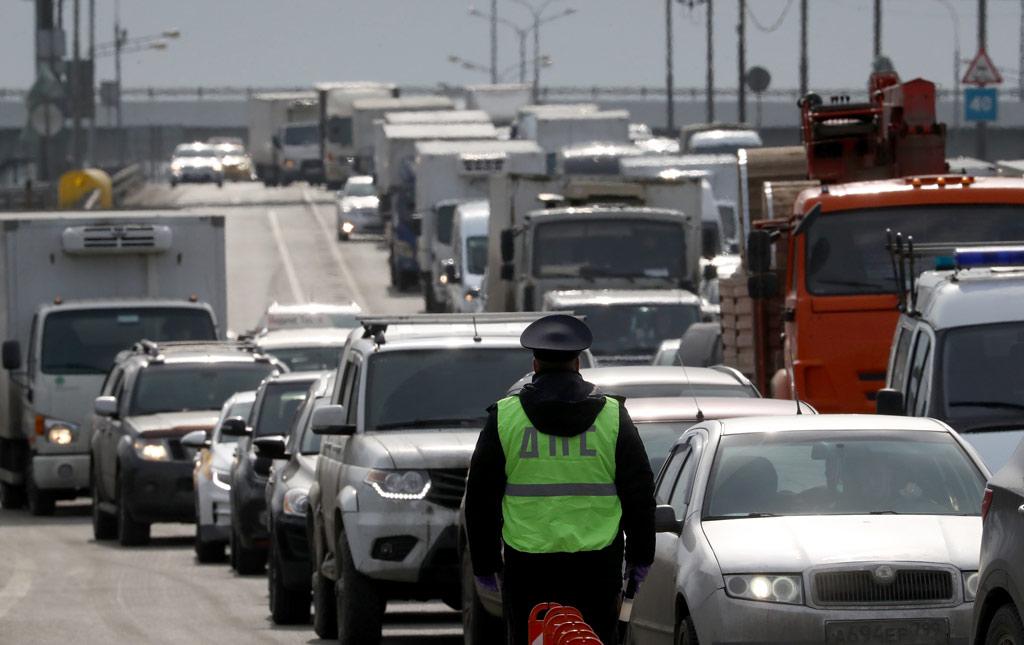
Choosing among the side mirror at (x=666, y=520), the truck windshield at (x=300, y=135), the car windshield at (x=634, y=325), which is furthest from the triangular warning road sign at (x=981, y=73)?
the truck windshield at (x=300, y=135)

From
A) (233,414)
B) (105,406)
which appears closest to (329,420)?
(233,414)

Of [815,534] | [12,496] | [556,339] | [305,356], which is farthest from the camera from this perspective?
[12,496]

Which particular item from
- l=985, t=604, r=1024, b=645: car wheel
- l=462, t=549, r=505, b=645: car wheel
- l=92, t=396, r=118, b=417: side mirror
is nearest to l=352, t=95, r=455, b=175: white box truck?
l=92, t=396, r=118, b=417: side mirror

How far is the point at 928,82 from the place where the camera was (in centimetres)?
2367

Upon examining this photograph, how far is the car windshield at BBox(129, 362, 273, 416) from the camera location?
24.9 metres

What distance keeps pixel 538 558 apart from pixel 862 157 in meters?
15.5

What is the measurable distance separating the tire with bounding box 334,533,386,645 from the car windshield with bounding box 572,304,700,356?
46.8 ft

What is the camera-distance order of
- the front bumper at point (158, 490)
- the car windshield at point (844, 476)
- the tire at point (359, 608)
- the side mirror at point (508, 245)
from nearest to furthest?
the car windshield at point (844, 476) < the tire at point (359, 608) < the front bumper at point (158, 490) < the side mirror at point (508, 245)

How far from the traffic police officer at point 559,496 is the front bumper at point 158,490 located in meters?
15.1

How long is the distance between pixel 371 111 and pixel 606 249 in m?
46.7

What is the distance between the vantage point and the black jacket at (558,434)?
8680 mm

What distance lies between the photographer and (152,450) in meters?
23.9

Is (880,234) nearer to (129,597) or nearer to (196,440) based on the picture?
(129,597)

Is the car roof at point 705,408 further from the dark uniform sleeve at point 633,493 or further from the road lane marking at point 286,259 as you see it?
the road lane marking at point 286,259
